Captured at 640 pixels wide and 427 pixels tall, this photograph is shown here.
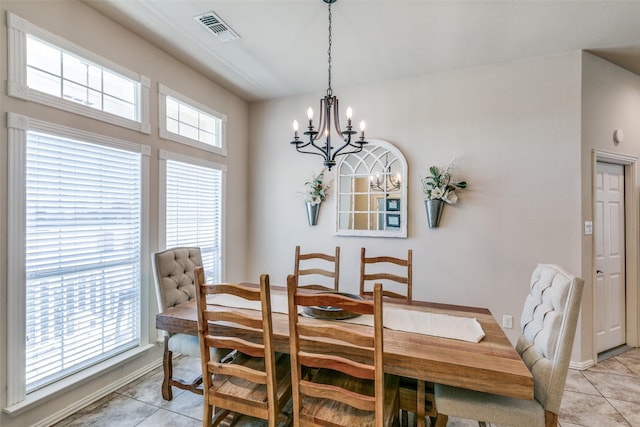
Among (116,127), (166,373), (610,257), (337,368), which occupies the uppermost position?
(116,127)

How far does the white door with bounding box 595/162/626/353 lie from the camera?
10.5 feet

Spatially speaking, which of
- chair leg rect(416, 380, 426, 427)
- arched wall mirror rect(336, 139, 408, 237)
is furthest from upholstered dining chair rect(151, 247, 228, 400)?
arched wall mirror rect(336, 139, 408, 237)

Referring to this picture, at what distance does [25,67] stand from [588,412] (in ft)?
14.9

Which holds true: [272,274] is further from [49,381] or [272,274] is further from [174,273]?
[49,381]

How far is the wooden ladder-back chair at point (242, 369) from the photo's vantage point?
5.06 ft

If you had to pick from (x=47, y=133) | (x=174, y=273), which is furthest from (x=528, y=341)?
(x=47, y=133)

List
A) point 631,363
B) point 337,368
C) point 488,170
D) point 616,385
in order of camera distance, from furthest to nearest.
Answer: point 488,170 → point 631,363 → point 616,385 → point 337,368

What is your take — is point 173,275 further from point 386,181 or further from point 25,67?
point 386,181

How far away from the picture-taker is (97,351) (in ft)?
7.96

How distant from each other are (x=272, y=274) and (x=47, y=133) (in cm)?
276

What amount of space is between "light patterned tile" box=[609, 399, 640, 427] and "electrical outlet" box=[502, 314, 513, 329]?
858 millimetres

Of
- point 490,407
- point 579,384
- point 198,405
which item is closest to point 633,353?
point 579,384

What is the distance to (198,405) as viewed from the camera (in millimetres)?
2338

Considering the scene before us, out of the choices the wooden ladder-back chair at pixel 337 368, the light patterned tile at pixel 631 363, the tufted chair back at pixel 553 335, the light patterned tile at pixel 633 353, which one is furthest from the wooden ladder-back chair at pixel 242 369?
the light patterned tile at pixel 633 353
